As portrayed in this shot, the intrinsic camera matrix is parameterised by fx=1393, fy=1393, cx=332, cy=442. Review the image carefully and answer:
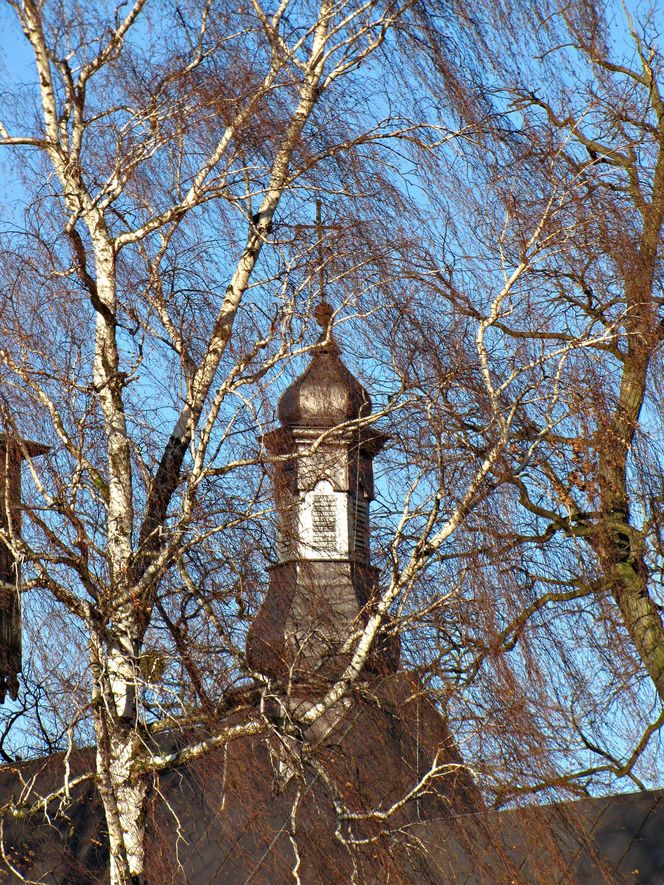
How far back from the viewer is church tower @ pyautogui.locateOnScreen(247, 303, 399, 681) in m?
8.34

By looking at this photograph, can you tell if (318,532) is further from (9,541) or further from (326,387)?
(9,541)

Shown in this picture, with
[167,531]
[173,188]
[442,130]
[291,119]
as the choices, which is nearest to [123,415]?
[167,531]

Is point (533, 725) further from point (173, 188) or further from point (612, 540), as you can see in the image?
point (173, 188)

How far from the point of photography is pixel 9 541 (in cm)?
823

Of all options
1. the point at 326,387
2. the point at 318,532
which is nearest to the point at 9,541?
the point at 326,387

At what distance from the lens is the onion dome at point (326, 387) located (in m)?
8.67

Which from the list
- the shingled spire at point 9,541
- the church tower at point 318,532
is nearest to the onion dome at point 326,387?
the church tower at point 318,532

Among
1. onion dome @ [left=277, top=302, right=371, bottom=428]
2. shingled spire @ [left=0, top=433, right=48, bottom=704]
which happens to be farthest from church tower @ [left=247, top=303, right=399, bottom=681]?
shingled spire @ [left=0, top=433, right=48, bottom=704]

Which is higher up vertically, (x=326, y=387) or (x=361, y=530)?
(x=326, y=387)

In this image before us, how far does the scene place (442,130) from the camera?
366 inches

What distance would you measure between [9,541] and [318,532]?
222 centimetres

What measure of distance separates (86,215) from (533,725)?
4213 millimetres

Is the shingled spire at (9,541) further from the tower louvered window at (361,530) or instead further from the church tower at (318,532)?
the tower louvered window at (361,530)

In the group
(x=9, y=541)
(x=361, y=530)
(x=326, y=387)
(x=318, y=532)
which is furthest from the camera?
(x=318, y=532)
